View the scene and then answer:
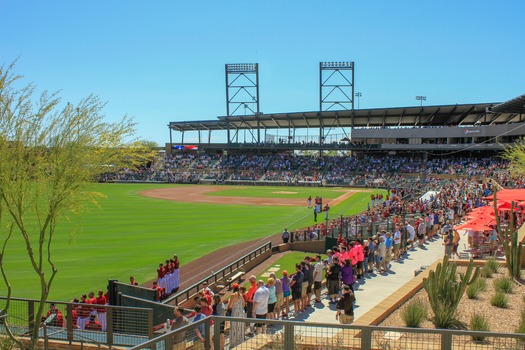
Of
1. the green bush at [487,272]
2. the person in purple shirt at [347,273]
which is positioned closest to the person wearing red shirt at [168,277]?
the person in purple shirt at [347,273]

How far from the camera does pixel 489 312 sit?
34.0 feet

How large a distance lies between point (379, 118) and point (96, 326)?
2619 inches

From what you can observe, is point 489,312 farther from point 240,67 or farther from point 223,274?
point 240,67

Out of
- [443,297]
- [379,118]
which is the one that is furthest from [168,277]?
[379,118]

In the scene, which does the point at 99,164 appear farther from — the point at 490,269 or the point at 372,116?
the point at 372,116

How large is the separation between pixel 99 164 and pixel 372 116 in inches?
2554

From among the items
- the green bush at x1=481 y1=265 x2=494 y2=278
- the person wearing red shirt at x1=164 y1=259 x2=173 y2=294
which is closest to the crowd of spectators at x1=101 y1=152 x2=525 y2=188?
the green bush at x1=481 y1=265 x2=494 y2=278

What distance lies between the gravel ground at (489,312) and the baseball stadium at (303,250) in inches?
2.8

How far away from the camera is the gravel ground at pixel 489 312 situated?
956cm

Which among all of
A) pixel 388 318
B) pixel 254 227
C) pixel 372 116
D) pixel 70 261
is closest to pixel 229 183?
pixel 372 116

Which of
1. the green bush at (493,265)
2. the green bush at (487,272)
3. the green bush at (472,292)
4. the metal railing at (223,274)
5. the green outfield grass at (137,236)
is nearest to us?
the green bush at (472,292)

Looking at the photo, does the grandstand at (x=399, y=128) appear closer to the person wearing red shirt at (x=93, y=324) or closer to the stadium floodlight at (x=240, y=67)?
the stadium floodlight at (x=240, y=67)

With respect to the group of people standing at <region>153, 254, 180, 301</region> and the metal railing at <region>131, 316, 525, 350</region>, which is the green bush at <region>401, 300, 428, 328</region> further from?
the group of people standing at <region>153, 254, 180, 301</region>

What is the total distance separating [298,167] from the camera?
250ft
